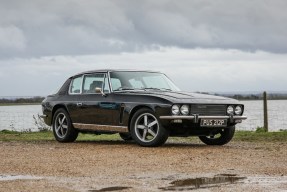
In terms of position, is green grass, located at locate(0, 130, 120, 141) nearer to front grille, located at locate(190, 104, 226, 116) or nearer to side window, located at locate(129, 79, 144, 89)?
side window, located at locate(129, 79, 144, 89)

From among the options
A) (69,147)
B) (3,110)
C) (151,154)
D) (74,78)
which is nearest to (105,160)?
(151,154)

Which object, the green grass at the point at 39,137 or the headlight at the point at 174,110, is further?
the green grass at the point at 39,137

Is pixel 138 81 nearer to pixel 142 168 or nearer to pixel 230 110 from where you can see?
pixel 230 110

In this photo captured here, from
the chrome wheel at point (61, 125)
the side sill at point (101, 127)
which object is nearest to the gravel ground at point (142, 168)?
the side sill at point (101, 127)

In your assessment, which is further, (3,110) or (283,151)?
(3,110)

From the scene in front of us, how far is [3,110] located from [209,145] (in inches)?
701

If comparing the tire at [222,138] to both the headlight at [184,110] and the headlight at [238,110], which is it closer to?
the headlight at [238,110]

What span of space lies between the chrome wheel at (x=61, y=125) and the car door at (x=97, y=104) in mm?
646

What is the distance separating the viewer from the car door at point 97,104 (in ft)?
46.0

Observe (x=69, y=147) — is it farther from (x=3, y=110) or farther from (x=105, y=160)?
(x=3, y=110)

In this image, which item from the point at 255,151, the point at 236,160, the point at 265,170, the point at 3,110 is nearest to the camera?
the point at 265,170

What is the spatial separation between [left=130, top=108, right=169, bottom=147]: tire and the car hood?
423 millimetres

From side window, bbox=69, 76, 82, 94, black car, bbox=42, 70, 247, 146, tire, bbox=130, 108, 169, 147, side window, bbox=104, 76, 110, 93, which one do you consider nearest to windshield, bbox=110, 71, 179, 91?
black car, bbox=42, 70, 247, 146

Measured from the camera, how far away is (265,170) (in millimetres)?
9469
